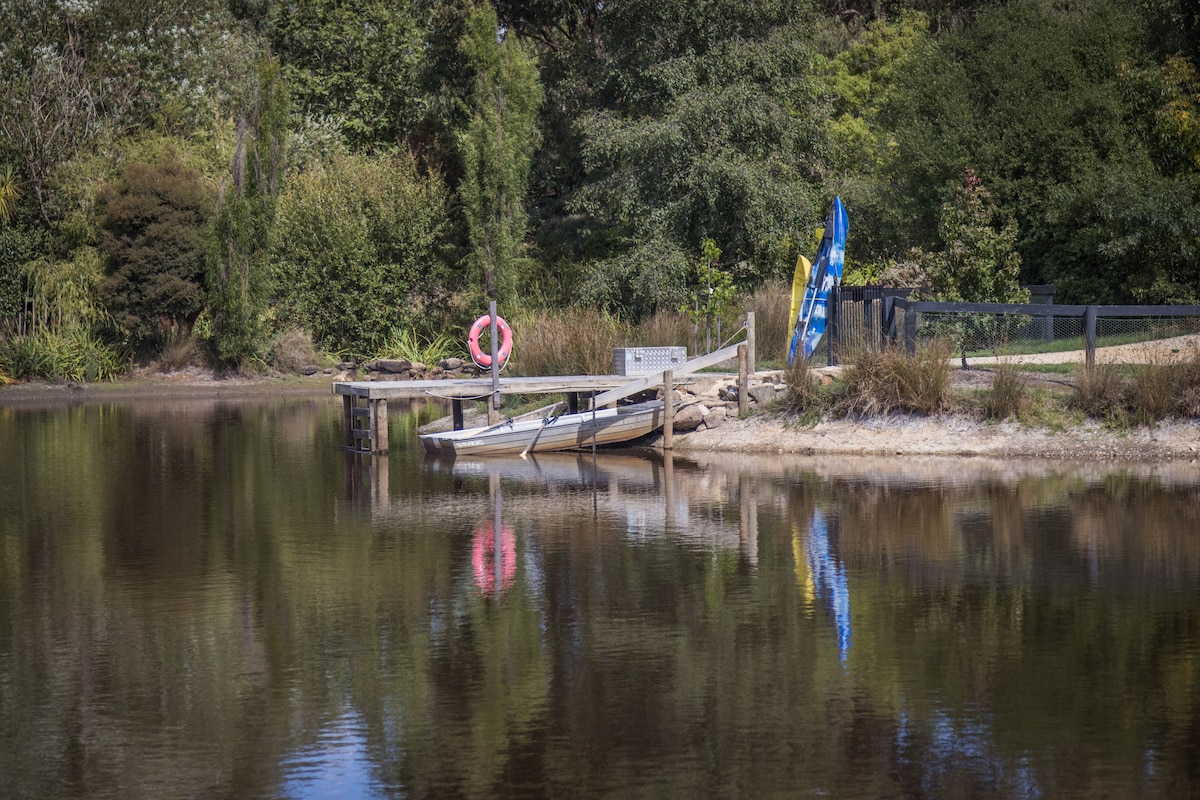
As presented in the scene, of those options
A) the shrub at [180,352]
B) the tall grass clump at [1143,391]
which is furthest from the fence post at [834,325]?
the shrub at [180,352]

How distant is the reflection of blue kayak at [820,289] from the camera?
2620cm

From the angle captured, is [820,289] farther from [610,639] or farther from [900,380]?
[610,639]

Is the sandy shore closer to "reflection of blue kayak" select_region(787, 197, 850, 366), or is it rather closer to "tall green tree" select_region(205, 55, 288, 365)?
"reflection of blue kayak" select_region(787, 197, 850, 366)

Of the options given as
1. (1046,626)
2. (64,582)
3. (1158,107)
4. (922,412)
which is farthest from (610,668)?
(1158,107)

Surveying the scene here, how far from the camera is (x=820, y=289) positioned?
1033 inches

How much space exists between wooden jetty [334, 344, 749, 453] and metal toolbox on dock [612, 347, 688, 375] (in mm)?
311

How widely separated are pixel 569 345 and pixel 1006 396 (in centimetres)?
912

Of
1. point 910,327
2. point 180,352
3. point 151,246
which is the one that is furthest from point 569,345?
point 180,352

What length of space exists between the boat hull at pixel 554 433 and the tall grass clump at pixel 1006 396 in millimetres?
5306

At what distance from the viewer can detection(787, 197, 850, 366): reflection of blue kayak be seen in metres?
26.2

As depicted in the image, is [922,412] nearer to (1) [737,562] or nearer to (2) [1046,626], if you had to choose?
(1) [737,562]

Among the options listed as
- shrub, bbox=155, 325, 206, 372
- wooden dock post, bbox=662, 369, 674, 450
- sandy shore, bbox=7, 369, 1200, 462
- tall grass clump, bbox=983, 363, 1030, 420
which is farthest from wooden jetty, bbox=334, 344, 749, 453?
shrub, bbox=155, 325, 206, 372

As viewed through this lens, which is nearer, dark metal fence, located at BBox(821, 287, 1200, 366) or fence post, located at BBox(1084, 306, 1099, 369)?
fence post, located at BBox(1084, 306, 1099, 369)

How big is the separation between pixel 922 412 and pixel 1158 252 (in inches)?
360
